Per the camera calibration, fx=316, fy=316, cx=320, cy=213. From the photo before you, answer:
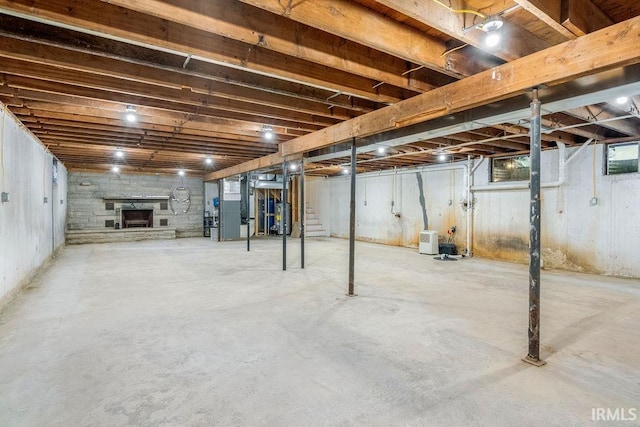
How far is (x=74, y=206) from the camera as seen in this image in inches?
379

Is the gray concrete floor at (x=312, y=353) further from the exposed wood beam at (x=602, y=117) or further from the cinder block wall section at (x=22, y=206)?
the exposed wood beam at (x=602, y=117)

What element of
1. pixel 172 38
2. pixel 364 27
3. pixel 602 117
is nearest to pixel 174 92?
pixel 172 38

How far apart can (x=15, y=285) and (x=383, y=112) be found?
4.90 meters

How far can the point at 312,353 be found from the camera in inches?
95.7

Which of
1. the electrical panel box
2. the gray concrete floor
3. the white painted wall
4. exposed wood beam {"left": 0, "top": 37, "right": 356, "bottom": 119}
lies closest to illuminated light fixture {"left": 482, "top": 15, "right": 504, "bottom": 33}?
exposed wood beam {"left": 0, "top": 37, "right": 356, "bottom": 119}

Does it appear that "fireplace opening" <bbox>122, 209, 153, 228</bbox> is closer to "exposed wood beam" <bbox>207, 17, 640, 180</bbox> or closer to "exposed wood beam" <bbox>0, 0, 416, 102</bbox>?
"exposed wood beam" <bbox>207, 17, 640, 180</bbox>

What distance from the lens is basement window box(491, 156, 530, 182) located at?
21.3 ft

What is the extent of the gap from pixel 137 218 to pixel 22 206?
22.0 feet

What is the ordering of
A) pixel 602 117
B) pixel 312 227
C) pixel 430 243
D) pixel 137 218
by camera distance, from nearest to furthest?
pixel 602 117, pixel 430 243, pixel 137 218, pixel 312 227

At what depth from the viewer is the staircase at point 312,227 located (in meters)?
11.3

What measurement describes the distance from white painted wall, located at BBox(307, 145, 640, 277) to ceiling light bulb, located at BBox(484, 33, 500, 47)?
4.76m

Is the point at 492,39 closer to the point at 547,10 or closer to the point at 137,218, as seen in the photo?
the point at 547,10

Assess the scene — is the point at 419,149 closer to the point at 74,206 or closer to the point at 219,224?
the point at 219,224

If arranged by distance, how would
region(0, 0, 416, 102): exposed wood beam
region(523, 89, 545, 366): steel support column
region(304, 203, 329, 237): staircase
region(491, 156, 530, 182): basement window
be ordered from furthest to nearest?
1. region(304, 203, 329, 237): staircase
2. region(491, 156, 530, 182): basement window
3. region(523, 89, 545, 366): steel support column
4. region(0, 0, 416, 102): exposed wood beam
